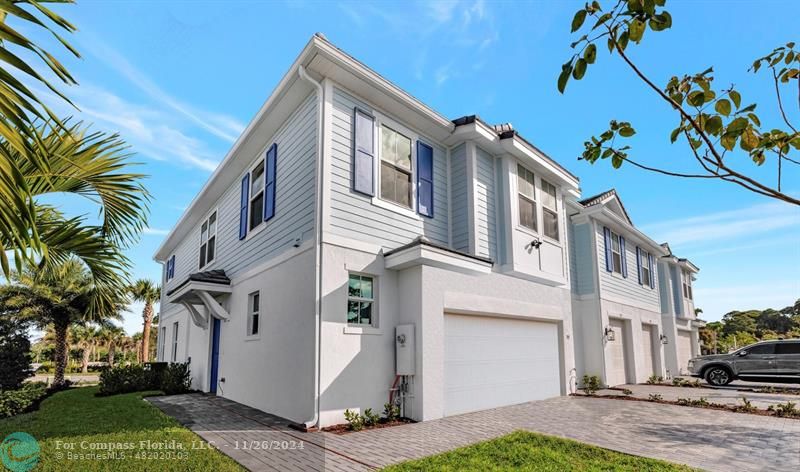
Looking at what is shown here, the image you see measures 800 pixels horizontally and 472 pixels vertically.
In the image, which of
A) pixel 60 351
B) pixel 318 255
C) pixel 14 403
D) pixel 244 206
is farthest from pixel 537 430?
pixel 60 351

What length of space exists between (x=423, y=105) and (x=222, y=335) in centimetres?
770

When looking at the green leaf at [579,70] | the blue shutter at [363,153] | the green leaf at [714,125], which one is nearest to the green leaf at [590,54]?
the green leaf at [579,70]

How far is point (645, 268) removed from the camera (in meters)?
19.2

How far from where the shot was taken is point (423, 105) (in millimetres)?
9188

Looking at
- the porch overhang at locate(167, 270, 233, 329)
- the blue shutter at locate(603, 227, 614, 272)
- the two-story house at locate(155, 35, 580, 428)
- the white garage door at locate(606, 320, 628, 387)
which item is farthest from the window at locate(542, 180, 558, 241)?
the porch overhang at locate(167, 270, 233, 329)

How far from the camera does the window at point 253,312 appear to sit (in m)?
9.95

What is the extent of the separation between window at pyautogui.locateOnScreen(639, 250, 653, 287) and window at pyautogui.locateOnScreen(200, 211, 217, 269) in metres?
16.7

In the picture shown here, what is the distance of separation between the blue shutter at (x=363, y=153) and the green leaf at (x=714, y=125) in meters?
6.46

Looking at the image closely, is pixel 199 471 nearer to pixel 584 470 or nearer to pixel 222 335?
pixel 584 470

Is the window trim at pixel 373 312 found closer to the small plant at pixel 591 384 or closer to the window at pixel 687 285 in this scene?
the small plant at pixel 591 384

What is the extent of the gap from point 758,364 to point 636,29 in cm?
1793

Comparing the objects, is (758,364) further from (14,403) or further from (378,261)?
(14,403)

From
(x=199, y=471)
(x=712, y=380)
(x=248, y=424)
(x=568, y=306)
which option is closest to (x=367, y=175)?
(x=248, y=424)

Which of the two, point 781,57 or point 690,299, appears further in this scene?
point 690,299
